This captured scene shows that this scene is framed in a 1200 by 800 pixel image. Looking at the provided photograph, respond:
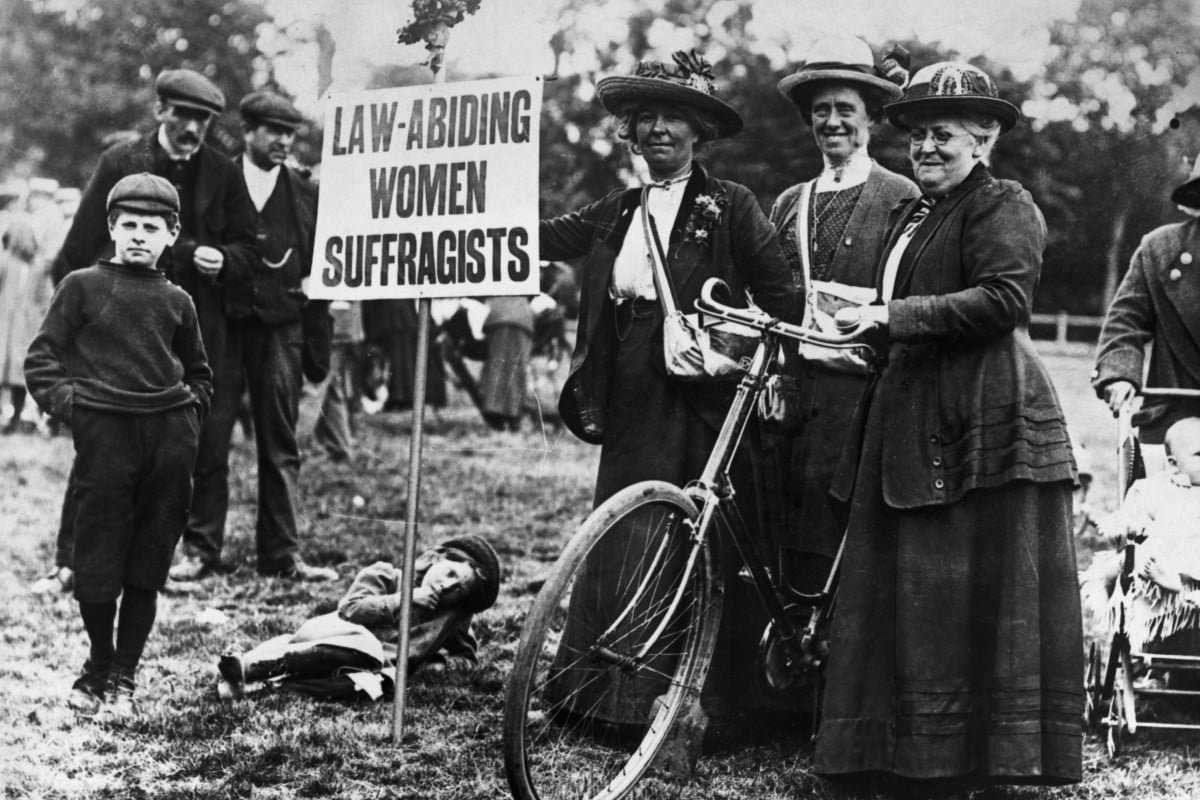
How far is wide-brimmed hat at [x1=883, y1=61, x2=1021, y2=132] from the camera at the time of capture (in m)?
3.51

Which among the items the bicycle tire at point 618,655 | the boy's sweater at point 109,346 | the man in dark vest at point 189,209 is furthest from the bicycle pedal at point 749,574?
the man in dark vest at point 189,209

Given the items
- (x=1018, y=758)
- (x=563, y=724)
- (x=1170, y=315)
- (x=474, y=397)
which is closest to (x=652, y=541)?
(x=563, y=724)

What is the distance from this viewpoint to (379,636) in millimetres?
4805

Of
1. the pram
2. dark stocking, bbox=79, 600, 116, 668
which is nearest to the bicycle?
the pram

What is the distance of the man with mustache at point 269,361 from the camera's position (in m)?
6.07

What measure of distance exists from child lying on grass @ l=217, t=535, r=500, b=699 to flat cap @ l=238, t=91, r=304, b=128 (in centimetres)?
239

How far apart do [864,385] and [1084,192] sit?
152cm

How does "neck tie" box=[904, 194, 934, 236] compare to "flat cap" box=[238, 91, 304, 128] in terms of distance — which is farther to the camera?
"flat cap" box=[238, 91, 304, 128]

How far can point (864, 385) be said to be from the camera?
406 centimetres

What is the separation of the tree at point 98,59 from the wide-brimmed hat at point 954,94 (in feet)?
12.3

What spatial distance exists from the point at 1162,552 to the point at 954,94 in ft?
5.81

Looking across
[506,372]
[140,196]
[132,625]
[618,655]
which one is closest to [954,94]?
[618,655]

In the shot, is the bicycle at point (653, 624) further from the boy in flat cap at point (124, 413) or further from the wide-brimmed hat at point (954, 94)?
the boy in flat cap at point (124, 413)

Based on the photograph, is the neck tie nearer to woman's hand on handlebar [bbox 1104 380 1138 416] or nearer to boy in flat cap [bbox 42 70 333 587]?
woman's hand on handlebar [bbox 1104 380 1138 416]
